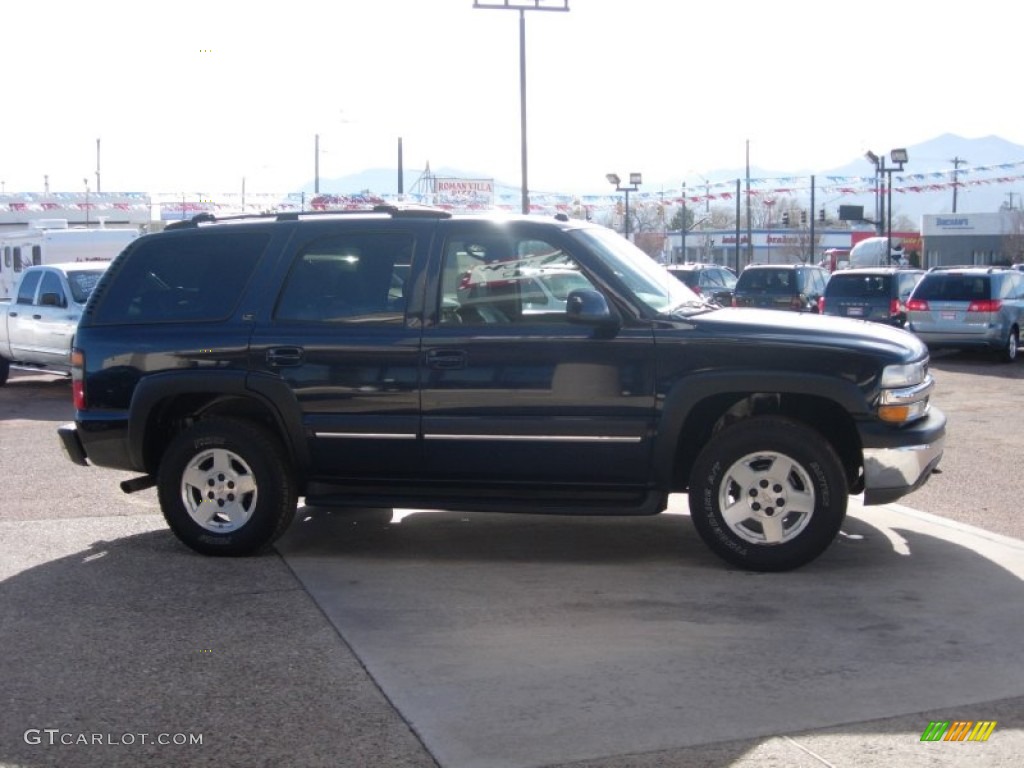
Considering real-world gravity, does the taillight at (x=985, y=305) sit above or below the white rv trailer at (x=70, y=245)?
below

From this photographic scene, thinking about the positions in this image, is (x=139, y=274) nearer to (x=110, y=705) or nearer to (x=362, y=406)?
(x=362, y=406)

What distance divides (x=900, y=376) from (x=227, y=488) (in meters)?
3.82

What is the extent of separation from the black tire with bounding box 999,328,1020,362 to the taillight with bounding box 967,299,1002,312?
510 mm

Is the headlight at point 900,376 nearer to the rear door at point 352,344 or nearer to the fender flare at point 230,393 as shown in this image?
the rear door at point 352,344

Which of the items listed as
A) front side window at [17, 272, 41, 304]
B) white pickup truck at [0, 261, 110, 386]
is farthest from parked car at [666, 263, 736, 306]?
front side window at [17, 272, 41, 304]

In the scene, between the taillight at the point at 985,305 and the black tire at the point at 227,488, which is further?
the taillight at the point at 985,305

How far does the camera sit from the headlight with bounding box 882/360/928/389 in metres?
6.95

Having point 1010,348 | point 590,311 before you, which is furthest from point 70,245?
point 590,311

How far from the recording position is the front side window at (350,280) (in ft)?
24.6

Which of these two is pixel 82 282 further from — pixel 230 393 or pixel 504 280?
pixel 504 280

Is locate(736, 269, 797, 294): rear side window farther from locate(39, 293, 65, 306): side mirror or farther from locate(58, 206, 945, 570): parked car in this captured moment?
locate(58, 206, 945, 570): parked car

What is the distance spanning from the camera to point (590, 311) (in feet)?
22.9

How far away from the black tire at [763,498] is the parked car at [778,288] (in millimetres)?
19759

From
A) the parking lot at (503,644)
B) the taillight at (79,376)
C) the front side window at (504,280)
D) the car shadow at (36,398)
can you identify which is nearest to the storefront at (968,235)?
the car shadow at (36,398)
